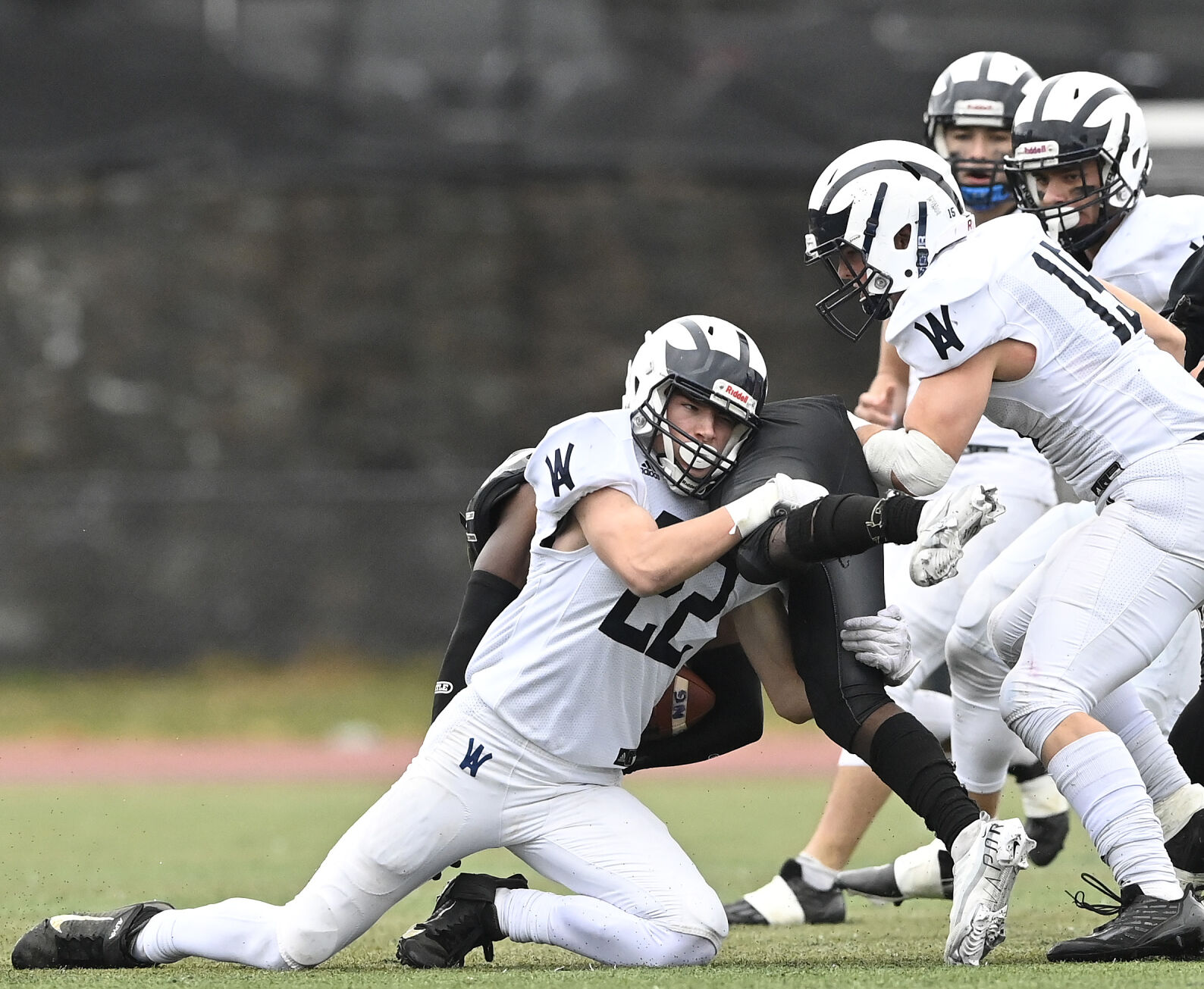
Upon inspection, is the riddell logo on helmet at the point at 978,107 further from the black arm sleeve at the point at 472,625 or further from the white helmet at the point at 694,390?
the black arm sleeve at the point at 472,625

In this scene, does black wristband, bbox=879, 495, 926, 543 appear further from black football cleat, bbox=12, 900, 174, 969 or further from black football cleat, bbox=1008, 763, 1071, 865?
black football cleat, bbox=1008, 763, 1071, 865

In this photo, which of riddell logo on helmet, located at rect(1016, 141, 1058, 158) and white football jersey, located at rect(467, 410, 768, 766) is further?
riddell logo on helmet, located at rect(1016, 141, 1058, 158)

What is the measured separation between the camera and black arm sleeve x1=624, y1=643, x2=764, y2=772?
4.39m

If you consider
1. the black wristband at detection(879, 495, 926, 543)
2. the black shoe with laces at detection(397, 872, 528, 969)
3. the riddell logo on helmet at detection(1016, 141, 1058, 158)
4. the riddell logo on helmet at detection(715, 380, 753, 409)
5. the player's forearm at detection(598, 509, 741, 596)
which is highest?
the riddell logo on helmet at detection(1016, 141, 1058, 158)

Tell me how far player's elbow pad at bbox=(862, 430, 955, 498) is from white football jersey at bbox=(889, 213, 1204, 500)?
0.51 ft

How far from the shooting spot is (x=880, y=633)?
386 centimetres

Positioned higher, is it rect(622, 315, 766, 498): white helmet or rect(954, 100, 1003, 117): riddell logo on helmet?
rect(954, 100, 1003, 117): riddell logo on helmet

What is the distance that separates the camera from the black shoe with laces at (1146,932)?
3.68 meters

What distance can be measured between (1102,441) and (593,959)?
1.60m

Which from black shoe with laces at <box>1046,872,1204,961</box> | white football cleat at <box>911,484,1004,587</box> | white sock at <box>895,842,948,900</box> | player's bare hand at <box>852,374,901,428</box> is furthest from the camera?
player's bare hand at <box>852,374,901,428</box>

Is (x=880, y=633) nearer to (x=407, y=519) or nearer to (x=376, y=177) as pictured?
(x=407, y=519)

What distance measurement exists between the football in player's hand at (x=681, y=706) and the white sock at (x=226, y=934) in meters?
1.02

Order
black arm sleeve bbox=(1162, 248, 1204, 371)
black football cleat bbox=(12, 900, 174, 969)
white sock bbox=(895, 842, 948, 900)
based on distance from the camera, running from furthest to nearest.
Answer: white sock bbox=(895, 842, 948, 900) → black arm sleeve bbox=(1162, 248, 1204, 371) → black football cleat bbox=(12, 900, 174, 969)

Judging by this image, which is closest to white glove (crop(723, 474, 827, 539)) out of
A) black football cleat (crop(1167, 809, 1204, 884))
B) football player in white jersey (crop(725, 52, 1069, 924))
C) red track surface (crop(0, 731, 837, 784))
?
football player in white jersey (crop(725, 52, 1069, 924))
